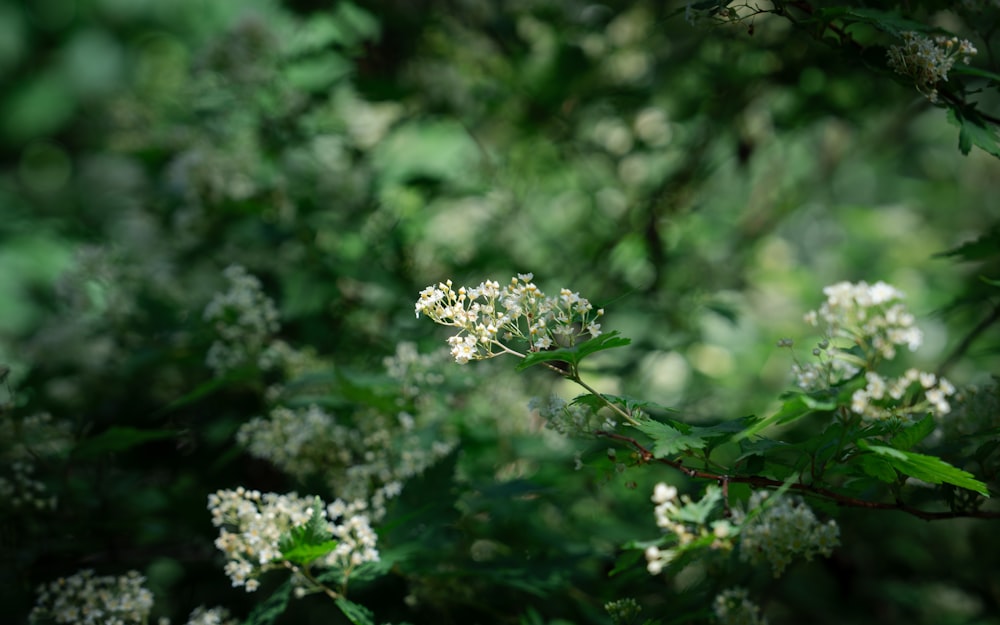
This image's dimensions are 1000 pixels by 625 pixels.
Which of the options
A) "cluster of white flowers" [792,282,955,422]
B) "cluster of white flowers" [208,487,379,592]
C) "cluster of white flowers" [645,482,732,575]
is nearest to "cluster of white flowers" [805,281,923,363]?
"cluster of white flowers" [792,282,955,422]

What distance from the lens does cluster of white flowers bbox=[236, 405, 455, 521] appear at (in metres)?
1.94

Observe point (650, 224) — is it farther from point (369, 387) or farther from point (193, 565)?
point (193, 565)

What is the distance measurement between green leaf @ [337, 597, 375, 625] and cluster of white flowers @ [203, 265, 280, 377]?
0.94 meters

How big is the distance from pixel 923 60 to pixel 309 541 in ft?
4.53

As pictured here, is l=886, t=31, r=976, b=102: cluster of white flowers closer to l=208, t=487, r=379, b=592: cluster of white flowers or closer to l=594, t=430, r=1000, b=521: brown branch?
l=594, t=430, r=1000, b=521: brown branch

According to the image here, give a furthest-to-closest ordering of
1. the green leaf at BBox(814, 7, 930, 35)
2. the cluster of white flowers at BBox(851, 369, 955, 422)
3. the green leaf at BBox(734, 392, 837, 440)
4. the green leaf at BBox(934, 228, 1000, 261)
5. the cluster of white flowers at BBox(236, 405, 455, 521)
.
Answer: the cluster of white flowers at BBox(236, 405, 455, 521) < the green leaf at BBox(934, 228, 1000, 261) < the green leaf at BBox(814, 7, 930, 35) < the cluster of white flowers at BBox(851, 369, 955, 422) < the green leaf at BBox(734, 392, 837, 440)

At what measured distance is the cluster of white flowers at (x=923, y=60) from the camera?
1.47 m

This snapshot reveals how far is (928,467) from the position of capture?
121 centimetres

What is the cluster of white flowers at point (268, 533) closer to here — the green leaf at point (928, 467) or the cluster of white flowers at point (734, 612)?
the cluster of white flowers at point (734, 612)

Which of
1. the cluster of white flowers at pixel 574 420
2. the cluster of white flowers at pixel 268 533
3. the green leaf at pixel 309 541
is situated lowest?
the cluster of white flowers at pixel 268 533

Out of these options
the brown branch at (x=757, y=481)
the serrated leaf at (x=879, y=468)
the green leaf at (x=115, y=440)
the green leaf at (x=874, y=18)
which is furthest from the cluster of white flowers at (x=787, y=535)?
the green leaf at (x=115, y=440)

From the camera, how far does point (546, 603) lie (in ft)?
6.91

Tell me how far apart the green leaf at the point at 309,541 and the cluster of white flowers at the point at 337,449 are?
0.40 metres

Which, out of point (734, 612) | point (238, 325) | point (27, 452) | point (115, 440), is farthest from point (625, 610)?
point (27, 452)
